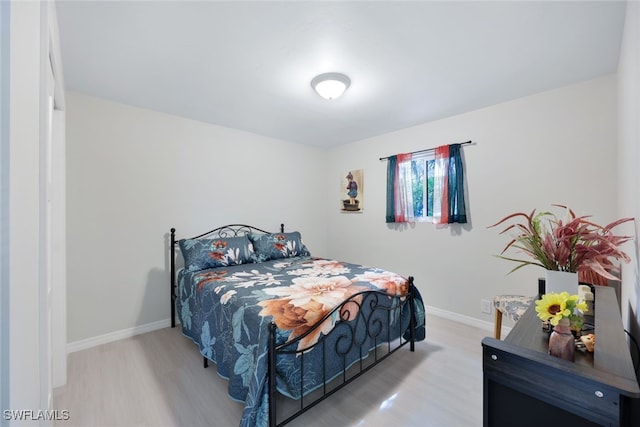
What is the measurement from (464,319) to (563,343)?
2.46 m

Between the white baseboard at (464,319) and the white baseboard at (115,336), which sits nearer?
the white baseboard at (115,336)

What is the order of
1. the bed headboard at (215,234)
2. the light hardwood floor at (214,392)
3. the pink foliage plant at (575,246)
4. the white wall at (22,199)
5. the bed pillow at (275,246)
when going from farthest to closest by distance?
the bed pillow at (275,246) < the bed headboard at (215,234) < the light hardwood floor at (214,392) < the pink foliage plant at (575,246) < the white wall at (22,199)

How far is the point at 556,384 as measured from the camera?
803 mm

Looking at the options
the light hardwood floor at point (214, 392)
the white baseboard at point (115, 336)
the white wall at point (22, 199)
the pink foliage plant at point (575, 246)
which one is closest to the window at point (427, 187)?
the light hardwood floor at point (214, 392)

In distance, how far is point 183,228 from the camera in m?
3.14

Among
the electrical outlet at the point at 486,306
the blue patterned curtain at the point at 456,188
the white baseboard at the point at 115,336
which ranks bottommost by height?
the white baseboard at the point at 115,336

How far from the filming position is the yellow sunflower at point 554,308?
2.91 ft

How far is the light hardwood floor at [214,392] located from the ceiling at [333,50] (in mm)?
2401

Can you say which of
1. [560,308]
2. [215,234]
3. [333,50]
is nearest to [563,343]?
[560,308]

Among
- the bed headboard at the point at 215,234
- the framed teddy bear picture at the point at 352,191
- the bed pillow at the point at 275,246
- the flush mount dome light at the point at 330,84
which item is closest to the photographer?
the flush mount dome light at the point at 330,84

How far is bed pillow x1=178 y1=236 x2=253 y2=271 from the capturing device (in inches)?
107

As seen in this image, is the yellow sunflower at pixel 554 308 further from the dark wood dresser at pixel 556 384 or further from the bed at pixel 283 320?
the bed at pixel 283 320

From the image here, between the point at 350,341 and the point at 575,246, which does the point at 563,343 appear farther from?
the point at 350,341

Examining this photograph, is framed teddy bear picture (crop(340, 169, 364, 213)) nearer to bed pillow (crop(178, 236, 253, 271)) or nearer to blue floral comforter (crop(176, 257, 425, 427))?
blue floral comforter (crop(176, 257, 425, 427))
